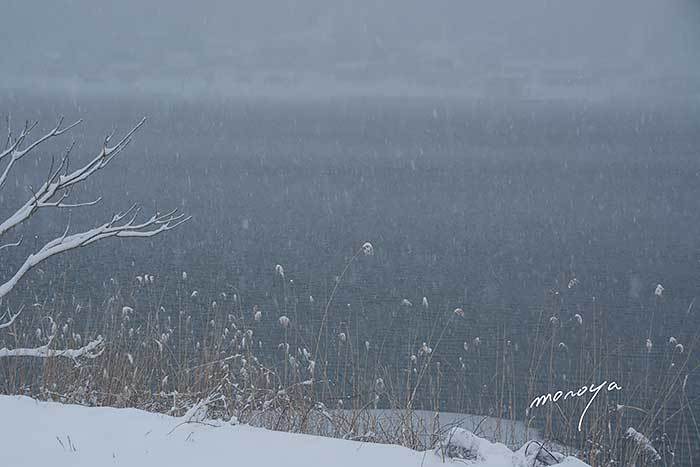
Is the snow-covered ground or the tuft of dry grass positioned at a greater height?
the snow-covered ground

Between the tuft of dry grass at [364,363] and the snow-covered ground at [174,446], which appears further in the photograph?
the tuft of dry grass at [364,363]

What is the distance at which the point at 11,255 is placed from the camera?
61.2 feet

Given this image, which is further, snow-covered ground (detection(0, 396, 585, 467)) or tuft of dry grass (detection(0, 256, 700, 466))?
tuft of dry grass (detection(0, 256, 700, 466))

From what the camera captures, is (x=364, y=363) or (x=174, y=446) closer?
(x=174, y=446)

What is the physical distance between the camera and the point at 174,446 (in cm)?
381

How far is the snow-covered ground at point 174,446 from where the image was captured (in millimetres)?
3639

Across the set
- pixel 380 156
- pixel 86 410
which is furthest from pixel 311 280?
pixel 380 156

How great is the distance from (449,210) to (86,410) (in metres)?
27.9

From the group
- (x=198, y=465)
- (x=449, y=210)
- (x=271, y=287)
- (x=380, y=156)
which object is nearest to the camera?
(x=198, y=465)

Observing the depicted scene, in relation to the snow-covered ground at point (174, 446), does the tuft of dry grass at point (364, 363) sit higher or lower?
lower

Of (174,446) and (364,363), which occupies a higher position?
(174,446)

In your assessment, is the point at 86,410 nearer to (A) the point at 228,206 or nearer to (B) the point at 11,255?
(B) the point at 11,255

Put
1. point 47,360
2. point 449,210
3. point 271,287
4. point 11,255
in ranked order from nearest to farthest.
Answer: point 47,360 < point 271,287 < point 11,255 < point 449,210

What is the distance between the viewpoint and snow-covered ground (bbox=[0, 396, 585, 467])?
3.64 meters
